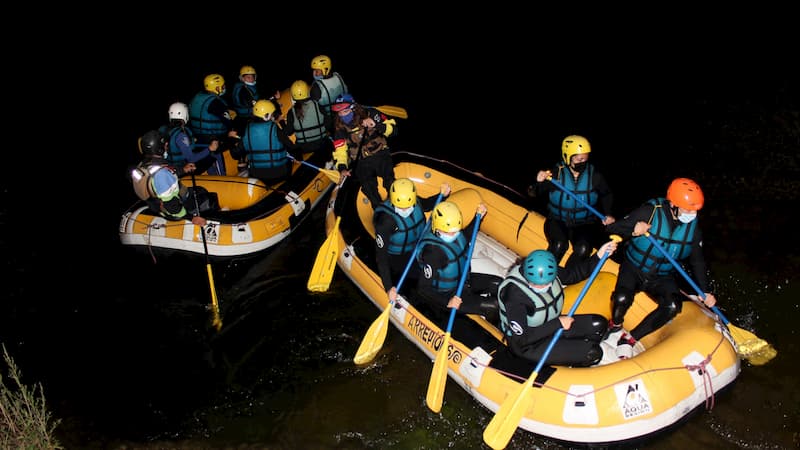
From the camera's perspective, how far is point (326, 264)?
20.0 ft

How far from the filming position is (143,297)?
6398 mm

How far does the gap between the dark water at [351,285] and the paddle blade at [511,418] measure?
1.32 ft

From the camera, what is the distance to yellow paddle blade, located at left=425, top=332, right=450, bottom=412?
4648mm

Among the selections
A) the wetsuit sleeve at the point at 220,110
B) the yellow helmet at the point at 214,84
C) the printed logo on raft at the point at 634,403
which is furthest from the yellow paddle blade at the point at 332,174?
the printed logo on raft at the point at 634,403

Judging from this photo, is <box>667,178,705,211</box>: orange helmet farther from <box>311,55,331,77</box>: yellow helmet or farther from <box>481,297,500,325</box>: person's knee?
<box>311,55,331,77</box>: yellow helmet

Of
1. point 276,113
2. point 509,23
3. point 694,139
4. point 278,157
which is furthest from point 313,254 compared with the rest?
point 509,23

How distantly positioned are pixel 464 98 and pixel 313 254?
504 centimetres

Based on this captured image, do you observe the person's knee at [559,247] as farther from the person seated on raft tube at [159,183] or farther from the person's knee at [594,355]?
the person seated on raft tube at [159,183]

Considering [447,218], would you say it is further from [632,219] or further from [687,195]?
[687,195]

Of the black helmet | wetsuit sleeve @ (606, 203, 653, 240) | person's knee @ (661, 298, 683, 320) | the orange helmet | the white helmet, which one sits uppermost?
the white helmet

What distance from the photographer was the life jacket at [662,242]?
446 cm

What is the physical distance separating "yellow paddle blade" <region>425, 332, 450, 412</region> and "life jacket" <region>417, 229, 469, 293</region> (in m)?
0.41

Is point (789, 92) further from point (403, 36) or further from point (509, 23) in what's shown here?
point (403, 36)

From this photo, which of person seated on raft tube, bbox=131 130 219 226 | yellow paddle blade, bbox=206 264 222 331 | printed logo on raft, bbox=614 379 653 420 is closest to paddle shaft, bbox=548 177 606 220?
printed logo on raft, bbox=614 379 653 420
